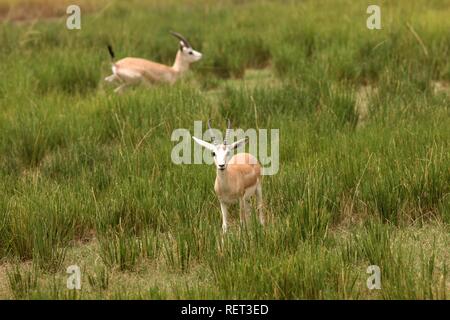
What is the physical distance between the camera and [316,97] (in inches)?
318

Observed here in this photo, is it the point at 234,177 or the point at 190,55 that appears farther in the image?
the point at 190,55

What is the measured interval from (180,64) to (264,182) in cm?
448

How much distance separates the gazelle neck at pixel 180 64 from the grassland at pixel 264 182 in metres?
0.18

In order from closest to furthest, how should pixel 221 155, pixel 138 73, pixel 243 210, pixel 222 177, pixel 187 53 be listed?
pixel 221 155, pixel 222 177, pixel 243 210, pixel 138 73, pixel 187 53

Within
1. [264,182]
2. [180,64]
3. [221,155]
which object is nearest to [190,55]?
[180,64]

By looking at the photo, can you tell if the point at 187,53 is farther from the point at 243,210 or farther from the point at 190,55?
the point at 243,210

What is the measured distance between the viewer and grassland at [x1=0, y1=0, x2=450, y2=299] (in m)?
4.68

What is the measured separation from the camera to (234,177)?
524 cm

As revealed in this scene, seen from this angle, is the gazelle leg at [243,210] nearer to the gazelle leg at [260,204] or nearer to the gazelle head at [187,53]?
the gazelle leg at [260,204]

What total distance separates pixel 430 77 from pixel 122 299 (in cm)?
552

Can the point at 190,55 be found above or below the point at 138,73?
above

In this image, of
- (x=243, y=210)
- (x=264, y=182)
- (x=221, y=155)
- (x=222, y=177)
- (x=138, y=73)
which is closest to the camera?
(x=221, y=155)

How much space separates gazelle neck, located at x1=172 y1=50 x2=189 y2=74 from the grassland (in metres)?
0.18
